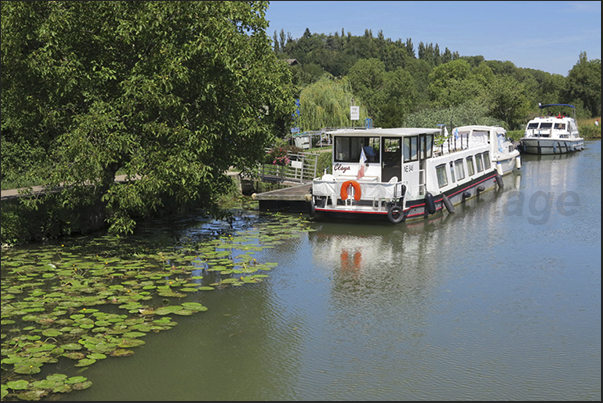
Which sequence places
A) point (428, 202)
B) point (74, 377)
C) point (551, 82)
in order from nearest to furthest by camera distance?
1. point (74, 377)
2. point (428, 202)
3. point (551, 82)

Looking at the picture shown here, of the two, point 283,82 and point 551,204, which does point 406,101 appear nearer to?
point 551,204

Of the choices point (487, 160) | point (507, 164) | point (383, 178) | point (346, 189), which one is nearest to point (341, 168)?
point (383, 178)

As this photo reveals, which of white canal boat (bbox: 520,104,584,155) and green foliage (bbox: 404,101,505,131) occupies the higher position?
green foliage (bbox: 404,101,505,131)

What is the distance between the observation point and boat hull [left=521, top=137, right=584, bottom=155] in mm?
48219

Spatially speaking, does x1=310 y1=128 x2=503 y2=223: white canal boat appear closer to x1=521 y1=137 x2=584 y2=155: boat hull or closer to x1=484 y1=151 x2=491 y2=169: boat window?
x1=484 y1=151 x2=491 y2=169: boat window

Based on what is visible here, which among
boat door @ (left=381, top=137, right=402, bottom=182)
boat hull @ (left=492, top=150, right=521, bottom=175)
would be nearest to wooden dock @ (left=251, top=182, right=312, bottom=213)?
boat door @ (left=381, top=137, right=402, bottom=182)

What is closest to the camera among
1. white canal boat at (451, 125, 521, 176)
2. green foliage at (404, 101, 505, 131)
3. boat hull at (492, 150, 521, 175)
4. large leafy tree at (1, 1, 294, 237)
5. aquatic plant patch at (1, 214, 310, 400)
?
aquatic plant patch at (1, 214, 310, 400)

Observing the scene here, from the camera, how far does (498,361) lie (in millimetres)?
11211

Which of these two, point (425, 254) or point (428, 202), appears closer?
point (425, 254)

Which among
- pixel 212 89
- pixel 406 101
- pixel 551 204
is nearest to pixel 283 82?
pixel 212 89

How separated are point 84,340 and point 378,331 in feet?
17.5

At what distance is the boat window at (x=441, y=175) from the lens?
2594cm

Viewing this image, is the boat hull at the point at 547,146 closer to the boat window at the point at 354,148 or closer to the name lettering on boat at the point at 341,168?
the boat window at the point at 354,148

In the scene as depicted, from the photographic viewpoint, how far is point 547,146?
48406mm
